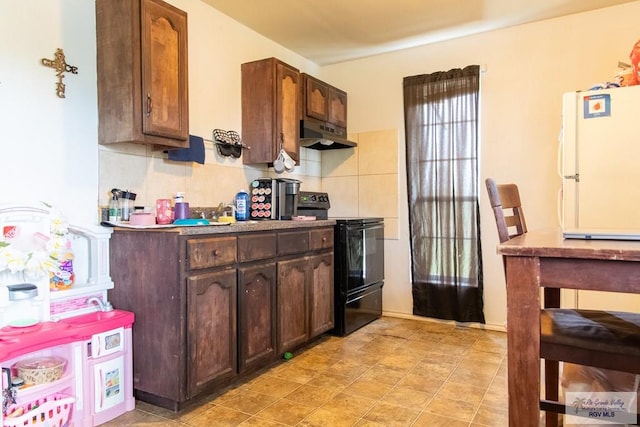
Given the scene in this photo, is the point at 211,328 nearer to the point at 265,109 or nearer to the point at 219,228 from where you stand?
the point at 219,228

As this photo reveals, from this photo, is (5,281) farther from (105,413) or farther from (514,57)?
(514,57)

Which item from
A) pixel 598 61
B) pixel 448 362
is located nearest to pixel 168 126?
pixel 448 362

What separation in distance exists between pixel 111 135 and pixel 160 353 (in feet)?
3.92

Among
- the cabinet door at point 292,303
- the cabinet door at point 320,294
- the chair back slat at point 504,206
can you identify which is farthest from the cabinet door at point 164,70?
the chair back slat at point 504,206

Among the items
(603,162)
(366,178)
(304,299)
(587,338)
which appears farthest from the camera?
(366,178)

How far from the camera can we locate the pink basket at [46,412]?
1659mm

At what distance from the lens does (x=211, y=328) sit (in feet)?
7.07

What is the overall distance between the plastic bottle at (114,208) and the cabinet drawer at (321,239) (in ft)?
4.27

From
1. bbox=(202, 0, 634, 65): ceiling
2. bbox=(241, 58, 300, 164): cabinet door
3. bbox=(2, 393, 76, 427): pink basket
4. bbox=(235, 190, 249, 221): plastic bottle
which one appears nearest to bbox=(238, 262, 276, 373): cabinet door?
bbox=(235, 190, 249, 221): plastic bottle

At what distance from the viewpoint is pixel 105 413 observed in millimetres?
1962

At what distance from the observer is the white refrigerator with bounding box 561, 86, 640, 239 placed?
2365 mm

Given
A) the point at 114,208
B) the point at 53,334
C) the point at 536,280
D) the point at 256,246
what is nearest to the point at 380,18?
the point at 256,246

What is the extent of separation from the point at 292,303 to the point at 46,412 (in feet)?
4.75

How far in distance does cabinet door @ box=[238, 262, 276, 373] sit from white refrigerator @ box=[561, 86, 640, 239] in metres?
1.83
